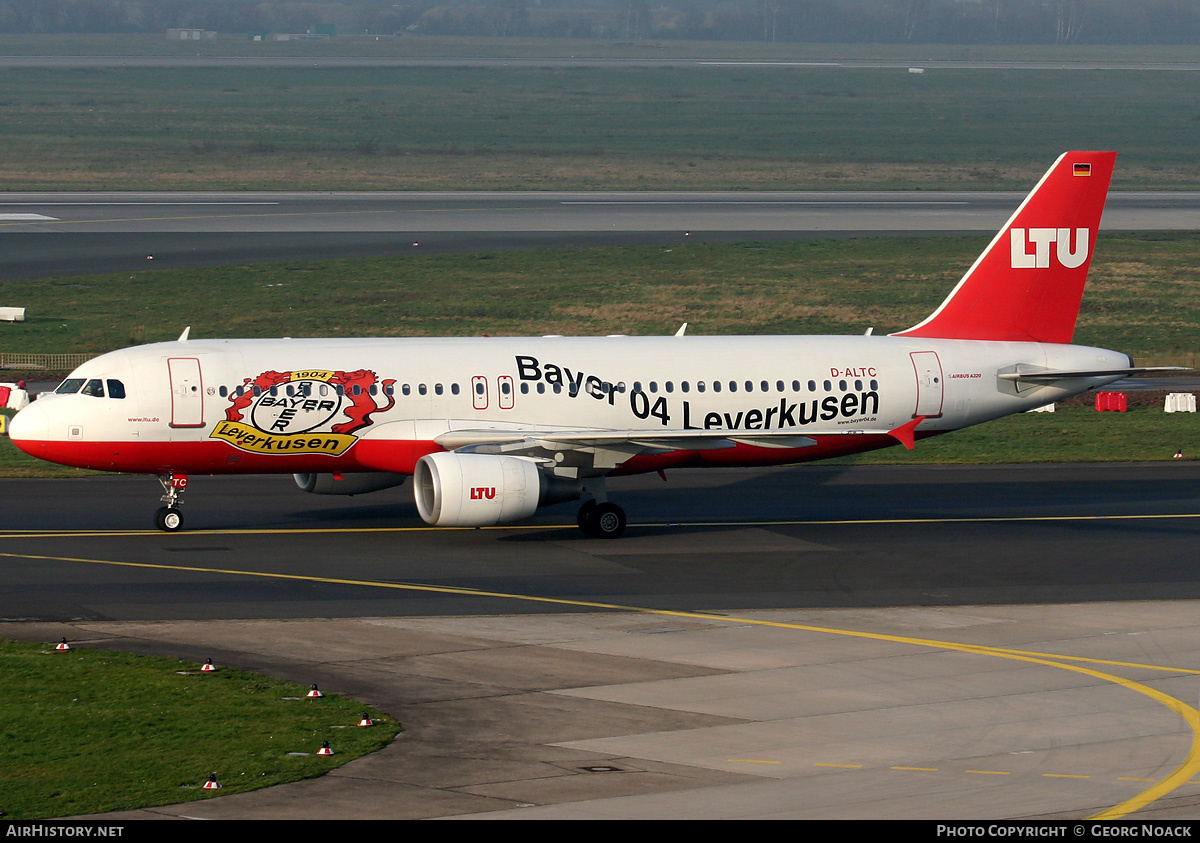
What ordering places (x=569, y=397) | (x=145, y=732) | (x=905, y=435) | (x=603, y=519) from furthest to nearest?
1. (x=569, y=397)
2. (x=603, y=519)
3. (x=905, y=435)
4. (x=145, y=732)

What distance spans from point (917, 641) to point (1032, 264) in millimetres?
18560

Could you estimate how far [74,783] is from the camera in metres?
21.3

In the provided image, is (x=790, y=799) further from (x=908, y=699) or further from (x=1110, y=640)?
(x=1110, y=640)

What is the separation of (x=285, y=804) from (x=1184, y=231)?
9520cm

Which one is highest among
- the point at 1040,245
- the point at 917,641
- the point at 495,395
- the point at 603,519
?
the point at 1040,245

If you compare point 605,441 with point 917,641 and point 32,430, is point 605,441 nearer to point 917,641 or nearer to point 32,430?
point 917,641

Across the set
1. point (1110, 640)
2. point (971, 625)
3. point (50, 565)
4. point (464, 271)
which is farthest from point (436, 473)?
point (464, 271)

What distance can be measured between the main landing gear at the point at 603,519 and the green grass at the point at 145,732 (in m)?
15.0

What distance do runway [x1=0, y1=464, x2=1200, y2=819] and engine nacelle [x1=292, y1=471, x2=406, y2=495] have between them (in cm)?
96

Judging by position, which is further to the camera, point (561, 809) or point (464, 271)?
point (464, 271)

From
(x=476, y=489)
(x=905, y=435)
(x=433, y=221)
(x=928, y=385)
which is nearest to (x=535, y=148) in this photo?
(x=433, y=221)

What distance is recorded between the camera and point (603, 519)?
135ft

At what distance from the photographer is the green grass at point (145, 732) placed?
21.1 meters

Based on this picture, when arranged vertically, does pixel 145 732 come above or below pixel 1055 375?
below
